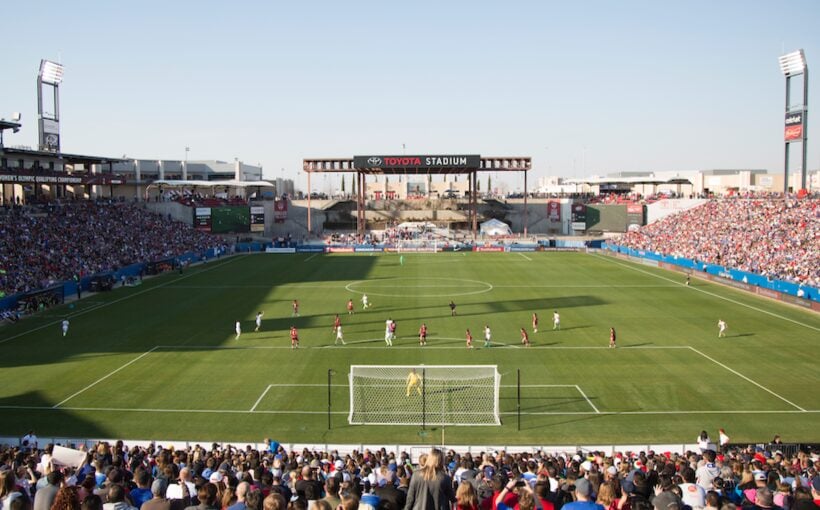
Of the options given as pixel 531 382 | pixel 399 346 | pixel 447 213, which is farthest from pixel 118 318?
pixel 447 213

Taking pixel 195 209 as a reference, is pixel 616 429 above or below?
below

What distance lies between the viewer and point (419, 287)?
187ft

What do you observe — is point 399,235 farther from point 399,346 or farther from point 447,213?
point 399,346

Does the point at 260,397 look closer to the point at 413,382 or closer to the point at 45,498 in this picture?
the point at 413,382

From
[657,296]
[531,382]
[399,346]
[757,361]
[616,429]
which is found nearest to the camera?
[616,429]

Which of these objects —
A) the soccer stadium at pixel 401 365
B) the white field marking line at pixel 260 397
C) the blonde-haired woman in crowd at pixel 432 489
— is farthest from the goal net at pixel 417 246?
the blonde-haired woman in crowd at pixel 432 489

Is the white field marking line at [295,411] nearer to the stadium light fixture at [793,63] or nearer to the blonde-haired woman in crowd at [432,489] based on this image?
the blonde-haired woman in crowd at [432,489]

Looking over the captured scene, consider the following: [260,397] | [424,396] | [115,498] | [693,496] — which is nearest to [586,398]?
[424,396]

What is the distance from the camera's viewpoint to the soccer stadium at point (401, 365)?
1160 cm

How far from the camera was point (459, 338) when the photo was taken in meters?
37.9

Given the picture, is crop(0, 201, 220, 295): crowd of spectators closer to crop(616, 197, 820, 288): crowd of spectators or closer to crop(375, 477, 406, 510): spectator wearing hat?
crop(375, 477, 406, 510): spectator wearing hat

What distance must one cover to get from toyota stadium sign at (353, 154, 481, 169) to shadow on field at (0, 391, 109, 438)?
68.4 meters

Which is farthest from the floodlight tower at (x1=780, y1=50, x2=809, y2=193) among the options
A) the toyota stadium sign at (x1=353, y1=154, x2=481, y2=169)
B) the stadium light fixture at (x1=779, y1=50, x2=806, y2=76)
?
the toyota stadium sign at (x1=353, y1=154, x2=481, y2=169)

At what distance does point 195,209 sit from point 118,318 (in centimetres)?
5308
